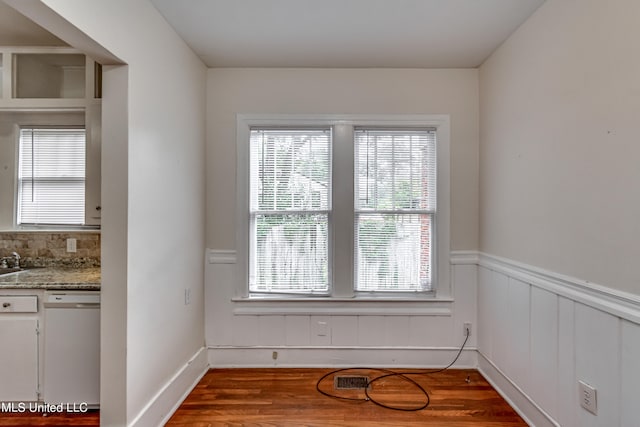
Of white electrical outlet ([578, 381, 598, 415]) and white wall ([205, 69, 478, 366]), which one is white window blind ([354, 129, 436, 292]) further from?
white electrical outlet ([578, 381, 598, 415])

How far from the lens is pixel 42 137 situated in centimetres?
262

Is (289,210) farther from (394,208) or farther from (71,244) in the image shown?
(71,244)

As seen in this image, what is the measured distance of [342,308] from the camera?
286cm

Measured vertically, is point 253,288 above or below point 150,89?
below

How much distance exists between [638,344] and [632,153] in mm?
804

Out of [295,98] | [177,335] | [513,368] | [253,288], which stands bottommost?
[513,368]

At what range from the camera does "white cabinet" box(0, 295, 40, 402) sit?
6.79ft

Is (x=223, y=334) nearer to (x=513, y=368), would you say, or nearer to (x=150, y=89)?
(x=150, y=89)

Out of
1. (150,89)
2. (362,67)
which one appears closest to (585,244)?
(362,67)

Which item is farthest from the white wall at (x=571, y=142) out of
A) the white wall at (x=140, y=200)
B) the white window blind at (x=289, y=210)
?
the white wall at (x=140, y=200)

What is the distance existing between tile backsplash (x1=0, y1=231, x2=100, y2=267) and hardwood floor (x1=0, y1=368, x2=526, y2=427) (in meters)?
1.06

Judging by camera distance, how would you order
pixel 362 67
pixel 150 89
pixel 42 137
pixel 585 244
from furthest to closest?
pixel 362 67, pixel 42 137, pixel 150 89, pixel 585 244
